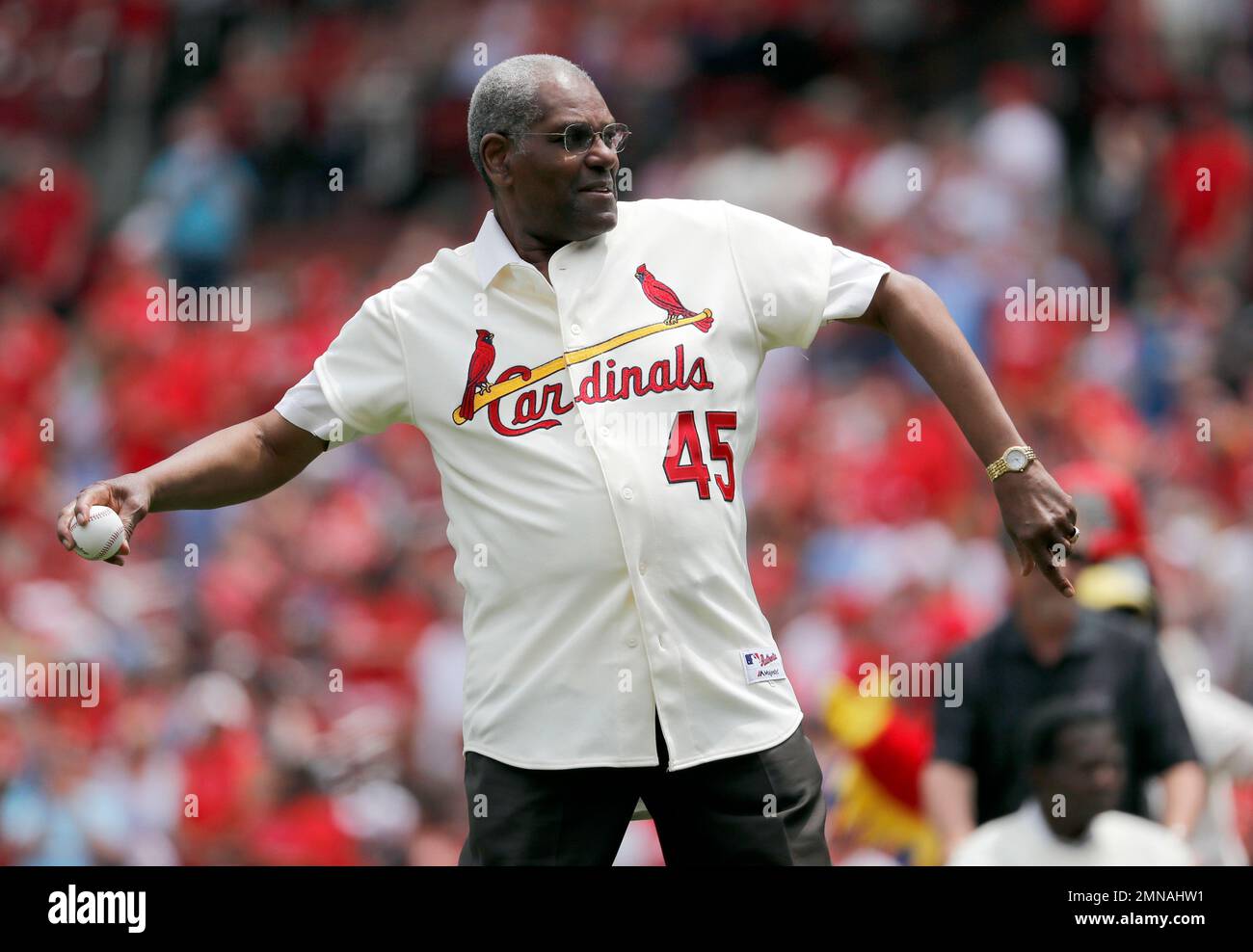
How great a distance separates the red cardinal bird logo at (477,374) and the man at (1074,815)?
159cm

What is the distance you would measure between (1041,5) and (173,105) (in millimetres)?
5934

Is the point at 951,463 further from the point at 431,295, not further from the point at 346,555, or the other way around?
the point at 431,295

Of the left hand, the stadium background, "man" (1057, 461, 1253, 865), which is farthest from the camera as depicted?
the stadium background

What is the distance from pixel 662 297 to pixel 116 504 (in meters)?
1.11

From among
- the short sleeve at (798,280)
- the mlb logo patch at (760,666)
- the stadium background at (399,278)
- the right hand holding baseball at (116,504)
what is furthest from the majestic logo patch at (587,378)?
the stadium background at (399,278)

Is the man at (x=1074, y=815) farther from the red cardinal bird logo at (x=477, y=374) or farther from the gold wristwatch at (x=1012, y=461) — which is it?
the red cardinal bird logo at (x=477, y=374)

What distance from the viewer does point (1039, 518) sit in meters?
3.52

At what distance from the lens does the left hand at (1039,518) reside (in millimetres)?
3512

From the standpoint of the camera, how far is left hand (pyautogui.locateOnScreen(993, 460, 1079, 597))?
351 cm

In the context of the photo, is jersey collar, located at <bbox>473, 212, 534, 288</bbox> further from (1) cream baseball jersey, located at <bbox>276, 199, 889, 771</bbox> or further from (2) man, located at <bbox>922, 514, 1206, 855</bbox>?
(2) man, located at <bbox>922, 514, 1206, 855</bbox>

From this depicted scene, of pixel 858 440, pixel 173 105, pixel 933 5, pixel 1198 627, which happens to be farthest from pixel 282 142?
pixel 1198 627

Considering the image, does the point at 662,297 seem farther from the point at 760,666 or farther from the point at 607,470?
the point at 760,666

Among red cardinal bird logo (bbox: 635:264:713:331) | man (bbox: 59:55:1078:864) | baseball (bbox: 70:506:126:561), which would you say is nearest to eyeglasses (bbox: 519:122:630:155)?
A: man (bbox: 59:55:1078:864)

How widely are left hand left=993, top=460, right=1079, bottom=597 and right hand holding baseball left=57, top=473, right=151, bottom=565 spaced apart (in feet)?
5.36
